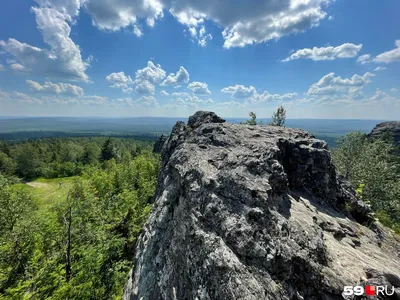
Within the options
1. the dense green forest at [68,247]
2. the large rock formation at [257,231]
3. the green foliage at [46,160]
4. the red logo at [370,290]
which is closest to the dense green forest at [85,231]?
the dense green forest at [68,247]

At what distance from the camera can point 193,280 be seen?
7.01m

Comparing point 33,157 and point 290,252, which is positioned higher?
point 290,252

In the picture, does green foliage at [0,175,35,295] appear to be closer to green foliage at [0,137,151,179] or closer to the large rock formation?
the large rock formation

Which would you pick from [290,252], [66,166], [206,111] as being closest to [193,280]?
[290,252]

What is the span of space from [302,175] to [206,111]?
1221 cm

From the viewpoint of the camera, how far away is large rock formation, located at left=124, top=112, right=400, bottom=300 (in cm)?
620

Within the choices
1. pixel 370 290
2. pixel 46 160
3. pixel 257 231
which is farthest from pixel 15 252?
pixel 46 160

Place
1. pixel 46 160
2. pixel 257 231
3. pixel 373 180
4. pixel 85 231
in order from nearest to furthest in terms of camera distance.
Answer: pixel 257 231
pixel 85 231
pixel 373 180
pixel 46 160

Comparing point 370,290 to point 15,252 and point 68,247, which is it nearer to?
point 68,247

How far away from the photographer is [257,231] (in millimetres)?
6848

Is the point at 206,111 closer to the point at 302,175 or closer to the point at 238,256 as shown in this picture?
the point at 302,175

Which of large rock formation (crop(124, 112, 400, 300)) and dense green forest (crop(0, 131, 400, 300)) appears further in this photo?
dense green forest (crop(0, 131, 400, 300))

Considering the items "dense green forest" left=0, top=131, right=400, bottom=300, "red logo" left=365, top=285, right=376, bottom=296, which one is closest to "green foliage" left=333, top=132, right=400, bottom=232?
"dense green forest" left=0, top=131, right=400, bottom=300

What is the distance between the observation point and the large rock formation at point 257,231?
6.20 m
